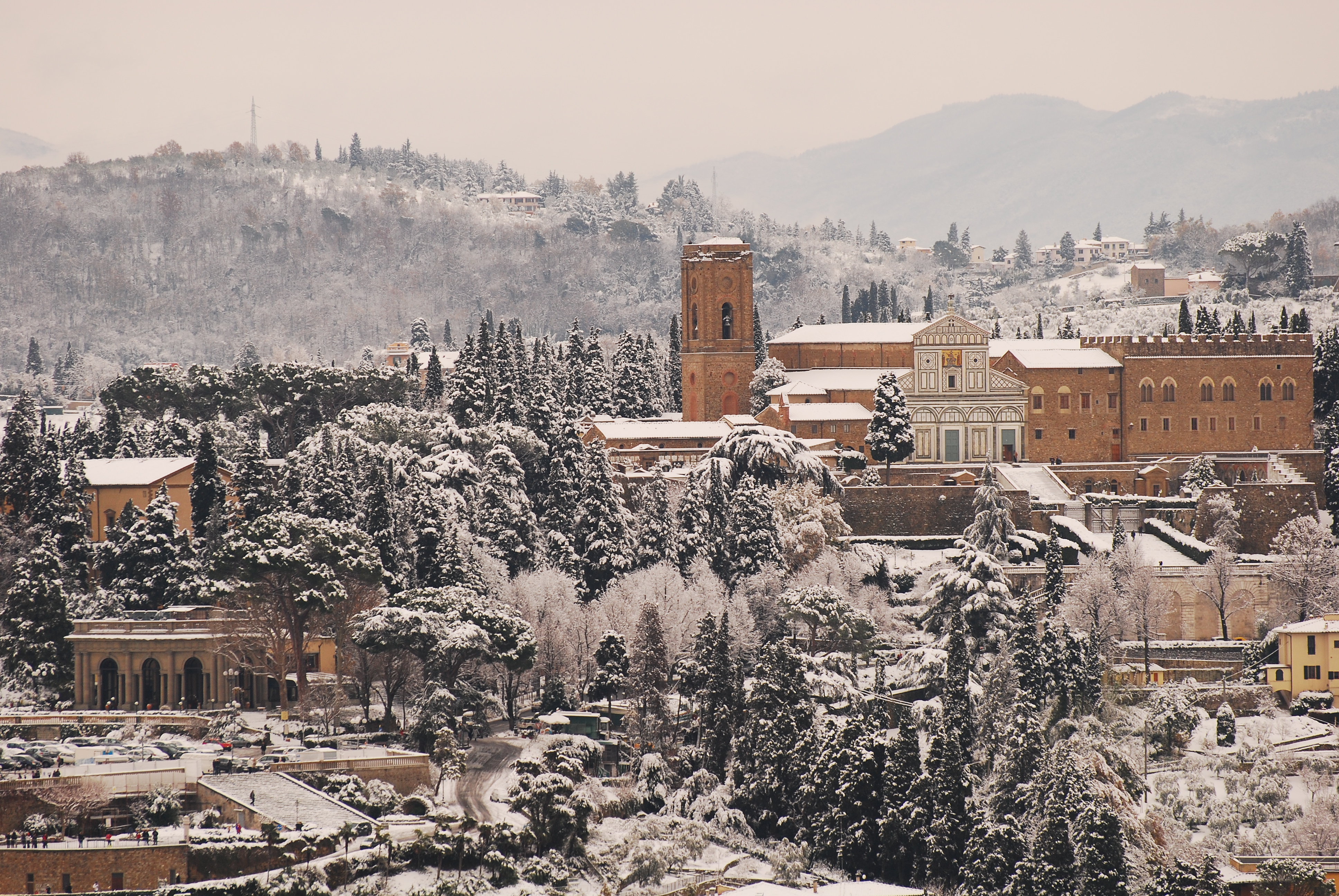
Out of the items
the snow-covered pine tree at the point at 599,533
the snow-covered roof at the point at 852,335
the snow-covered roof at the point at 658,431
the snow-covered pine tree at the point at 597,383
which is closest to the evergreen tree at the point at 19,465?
the snow-covered pine tree at the point at 599,533

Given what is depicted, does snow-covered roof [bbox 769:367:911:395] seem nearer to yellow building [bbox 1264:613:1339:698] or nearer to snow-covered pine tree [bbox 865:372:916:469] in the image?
snow-covered pine tree [bbox 865:372:916:469]

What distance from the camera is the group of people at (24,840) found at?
41.8 m

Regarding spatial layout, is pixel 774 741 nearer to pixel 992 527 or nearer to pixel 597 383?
pixel 992 527

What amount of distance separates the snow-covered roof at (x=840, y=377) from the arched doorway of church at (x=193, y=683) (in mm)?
33974

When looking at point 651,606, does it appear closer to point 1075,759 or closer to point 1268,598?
point 1075,759

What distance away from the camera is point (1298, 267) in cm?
13250

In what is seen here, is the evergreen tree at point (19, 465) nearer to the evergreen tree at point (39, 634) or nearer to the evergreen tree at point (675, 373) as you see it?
the evergreen tree at point (39, 634)

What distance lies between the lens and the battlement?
76750 millimetres

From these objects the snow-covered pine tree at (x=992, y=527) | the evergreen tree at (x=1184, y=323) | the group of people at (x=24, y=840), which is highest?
the evergreen tree at (x=1184, y=323)

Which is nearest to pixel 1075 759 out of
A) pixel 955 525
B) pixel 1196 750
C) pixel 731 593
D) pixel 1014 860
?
pixel 1014 860

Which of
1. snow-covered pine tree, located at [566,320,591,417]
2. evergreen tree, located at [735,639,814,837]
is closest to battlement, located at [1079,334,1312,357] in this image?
snow-covered pine tree, located at [566,320,591,417]

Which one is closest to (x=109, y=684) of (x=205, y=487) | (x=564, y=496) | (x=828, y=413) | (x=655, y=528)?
(x=205, y=487)

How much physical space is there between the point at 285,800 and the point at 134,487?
86.1 feet

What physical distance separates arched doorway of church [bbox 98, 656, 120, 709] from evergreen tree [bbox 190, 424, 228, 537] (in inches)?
430
